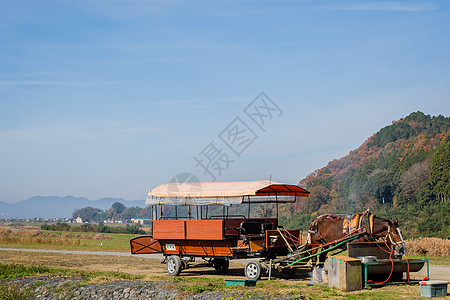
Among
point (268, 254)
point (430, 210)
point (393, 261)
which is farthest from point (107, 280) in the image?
point (430, 210)

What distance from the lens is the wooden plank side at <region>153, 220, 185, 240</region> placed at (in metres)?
19.3

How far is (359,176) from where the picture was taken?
91.6m

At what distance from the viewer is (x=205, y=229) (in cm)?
1856

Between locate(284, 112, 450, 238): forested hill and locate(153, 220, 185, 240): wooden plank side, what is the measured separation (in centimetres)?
4119

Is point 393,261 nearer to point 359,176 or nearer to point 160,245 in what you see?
point 160,245

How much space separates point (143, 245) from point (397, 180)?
213 ft

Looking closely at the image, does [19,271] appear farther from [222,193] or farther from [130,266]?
[222,193]

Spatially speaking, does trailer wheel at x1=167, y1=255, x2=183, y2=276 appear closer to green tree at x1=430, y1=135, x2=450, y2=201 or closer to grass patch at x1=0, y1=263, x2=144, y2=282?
grass patch at x1=0, y1=263, x2=144, y2=282

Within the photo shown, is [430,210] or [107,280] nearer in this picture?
[107,280]

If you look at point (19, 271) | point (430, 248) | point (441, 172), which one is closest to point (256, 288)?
point (19, 271)

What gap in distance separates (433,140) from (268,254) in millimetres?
80664

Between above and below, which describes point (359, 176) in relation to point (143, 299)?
above

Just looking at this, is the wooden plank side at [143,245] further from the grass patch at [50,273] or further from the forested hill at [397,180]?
the forested hill at [397,180]

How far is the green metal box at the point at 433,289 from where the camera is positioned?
40.7 feet
